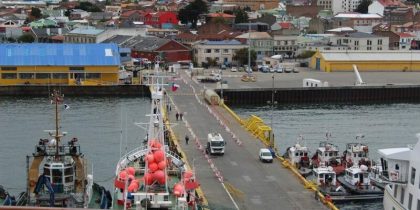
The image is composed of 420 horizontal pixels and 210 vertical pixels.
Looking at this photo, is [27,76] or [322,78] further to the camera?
[322,78]

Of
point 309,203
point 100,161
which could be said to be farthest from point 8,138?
point 309,203

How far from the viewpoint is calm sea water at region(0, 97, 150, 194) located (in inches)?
950

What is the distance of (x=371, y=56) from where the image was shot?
51375 millimetres

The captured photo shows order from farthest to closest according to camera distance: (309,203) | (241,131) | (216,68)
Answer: (216,68) < (241,131) < (309,203)

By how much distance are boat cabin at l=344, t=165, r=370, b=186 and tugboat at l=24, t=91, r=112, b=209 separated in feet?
23.5

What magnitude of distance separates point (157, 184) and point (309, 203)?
4822mm

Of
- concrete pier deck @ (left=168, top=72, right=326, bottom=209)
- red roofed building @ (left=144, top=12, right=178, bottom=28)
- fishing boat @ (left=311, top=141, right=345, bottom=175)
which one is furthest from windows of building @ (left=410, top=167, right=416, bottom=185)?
red roofed building @ (left=144, top=12, right=178, bottom=28)

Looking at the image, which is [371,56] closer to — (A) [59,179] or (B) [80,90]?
(B) [80,90]

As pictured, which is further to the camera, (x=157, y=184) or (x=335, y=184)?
(x=335, y=184)

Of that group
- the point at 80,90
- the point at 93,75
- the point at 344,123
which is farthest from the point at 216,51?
the point at 344,123

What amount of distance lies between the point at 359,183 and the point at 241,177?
3410mm

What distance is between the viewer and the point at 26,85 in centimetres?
4272

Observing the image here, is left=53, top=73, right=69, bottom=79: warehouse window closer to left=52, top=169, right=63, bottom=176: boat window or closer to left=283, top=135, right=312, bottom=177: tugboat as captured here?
left=283, top=135, right=312, bottom=177: tugboat

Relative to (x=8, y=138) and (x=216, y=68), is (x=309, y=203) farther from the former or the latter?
(x=216, y=68)
